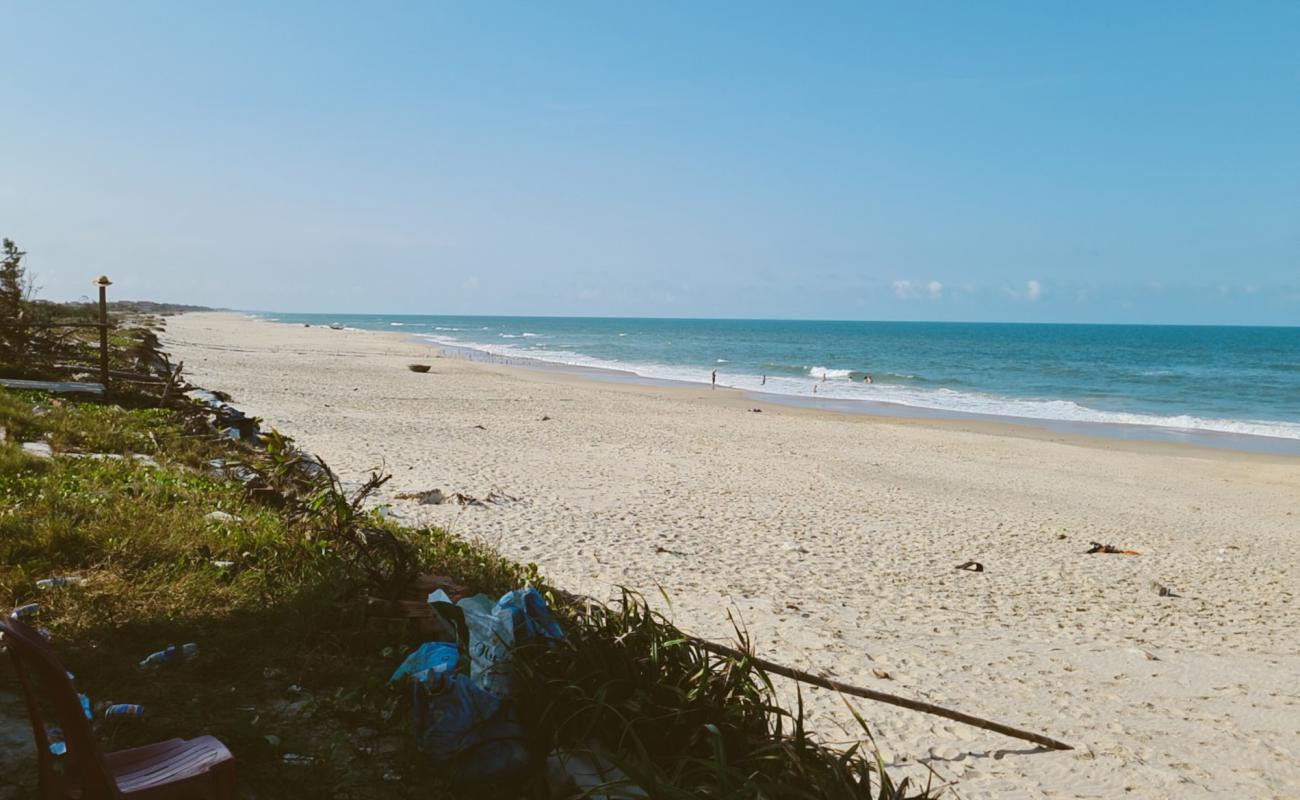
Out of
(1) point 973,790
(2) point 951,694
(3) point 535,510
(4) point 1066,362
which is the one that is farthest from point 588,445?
(4) point 1066,362

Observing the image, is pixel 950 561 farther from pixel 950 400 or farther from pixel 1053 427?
pixel 950 400

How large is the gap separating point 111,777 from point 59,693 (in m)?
0.35

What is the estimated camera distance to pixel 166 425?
10.5m

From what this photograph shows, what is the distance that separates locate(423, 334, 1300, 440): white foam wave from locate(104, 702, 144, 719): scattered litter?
28.7m

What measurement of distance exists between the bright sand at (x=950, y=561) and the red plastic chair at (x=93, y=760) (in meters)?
3.20

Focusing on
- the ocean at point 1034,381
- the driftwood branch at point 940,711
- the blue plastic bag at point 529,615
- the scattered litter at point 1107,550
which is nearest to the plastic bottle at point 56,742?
the blue plastic bag at point 529,615

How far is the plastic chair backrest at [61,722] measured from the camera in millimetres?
2004

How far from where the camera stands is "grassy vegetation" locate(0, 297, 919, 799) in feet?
10.6

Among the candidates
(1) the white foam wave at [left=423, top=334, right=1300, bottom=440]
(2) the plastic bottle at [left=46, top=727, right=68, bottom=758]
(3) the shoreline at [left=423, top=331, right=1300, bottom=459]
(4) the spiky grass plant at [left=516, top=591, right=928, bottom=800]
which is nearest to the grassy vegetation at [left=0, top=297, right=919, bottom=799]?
(4) the spiky grass plant at [left=516, top=591, right=928, bottom=800]

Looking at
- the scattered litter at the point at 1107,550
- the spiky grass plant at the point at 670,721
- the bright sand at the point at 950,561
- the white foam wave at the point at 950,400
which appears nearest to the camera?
the spiky grass plant at the point at 670,721

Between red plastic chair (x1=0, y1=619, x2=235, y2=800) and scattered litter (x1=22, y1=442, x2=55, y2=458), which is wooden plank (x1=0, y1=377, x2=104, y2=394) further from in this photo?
red plastic chair (x1=0, y1=619, x2=235, y2=800)

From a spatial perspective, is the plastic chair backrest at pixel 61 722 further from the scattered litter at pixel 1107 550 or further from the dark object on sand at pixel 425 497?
the scattered litter at pixel 1107 550

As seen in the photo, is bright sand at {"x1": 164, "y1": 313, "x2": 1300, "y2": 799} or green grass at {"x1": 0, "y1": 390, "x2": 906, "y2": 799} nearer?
green grass at {"x1": 0, "y1": 390, "x2": 906, "y2": 799}

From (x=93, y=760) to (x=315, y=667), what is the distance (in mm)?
1954
